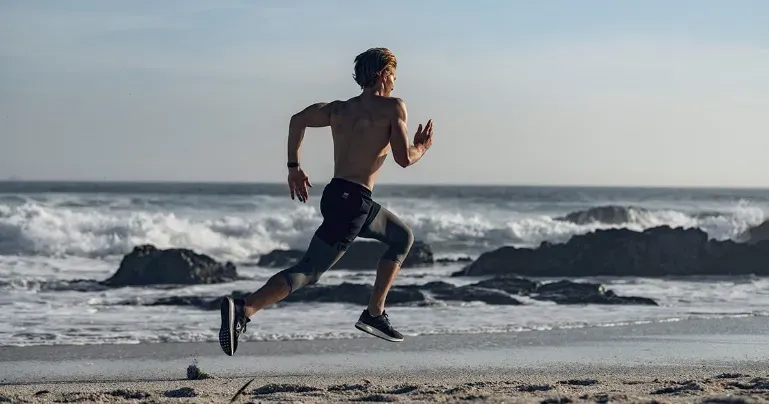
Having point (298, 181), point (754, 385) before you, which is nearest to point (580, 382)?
point (754, 385)

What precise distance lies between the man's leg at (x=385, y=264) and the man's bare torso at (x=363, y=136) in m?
0.31

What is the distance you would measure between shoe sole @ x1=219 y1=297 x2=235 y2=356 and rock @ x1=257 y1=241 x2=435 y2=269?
15.9m

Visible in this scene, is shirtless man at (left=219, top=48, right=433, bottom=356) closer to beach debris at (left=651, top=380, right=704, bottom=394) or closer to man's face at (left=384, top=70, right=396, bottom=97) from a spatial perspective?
man's face at (left=384, top=70, right=396, bottom=97)

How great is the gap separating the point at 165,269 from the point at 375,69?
40.5ft

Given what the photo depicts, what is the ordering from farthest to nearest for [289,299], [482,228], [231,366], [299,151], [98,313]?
[482,228], [289,299], [98,313], [231,366], [299,151]

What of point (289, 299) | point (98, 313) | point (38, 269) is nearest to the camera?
point (98, 313)

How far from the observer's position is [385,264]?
6973 mm

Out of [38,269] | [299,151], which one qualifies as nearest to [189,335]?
[299,151]

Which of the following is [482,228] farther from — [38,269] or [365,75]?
[365,75]

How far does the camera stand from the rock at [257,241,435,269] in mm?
23141

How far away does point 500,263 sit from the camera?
2147 centimetres

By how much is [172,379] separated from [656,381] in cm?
333

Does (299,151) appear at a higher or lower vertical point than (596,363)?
higher

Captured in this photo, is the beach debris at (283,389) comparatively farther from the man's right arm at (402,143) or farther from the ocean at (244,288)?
the ocean at (244,288)
